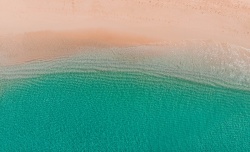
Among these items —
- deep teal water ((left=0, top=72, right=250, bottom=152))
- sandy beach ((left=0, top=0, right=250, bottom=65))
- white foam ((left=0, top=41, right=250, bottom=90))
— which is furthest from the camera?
sandy beach ((left=0, top=0, right=250, bottom=65))

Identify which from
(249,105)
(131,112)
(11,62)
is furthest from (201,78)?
(11,62)

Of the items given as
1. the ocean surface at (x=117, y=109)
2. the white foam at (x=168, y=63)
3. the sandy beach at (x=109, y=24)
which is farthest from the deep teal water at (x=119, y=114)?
the sandy beach at (x=109, y=24)

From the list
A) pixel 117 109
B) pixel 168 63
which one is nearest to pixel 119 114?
pixel 117 109

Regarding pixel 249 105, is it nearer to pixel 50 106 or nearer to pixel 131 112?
pixel 131 112

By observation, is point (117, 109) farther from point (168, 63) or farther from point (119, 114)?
point (168, 63)

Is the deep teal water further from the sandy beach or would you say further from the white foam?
the sandy beach

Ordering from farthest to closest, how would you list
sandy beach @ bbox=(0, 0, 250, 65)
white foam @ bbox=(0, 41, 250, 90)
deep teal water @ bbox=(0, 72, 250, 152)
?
sandy beach @ bbox=(0, 0, 250, 65)
white foam @ bbox=(0, 41, 250, 90)
deep teal water @ bbox=(0, 72, 250, 152)

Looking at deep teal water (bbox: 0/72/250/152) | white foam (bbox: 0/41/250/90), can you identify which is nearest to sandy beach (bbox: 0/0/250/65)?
white foam (bbox: 0/41/250/90)

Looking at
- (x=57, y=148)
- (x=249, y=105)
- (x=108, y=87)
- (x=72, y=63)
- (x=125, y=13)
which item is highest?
(x=125, y=13)
